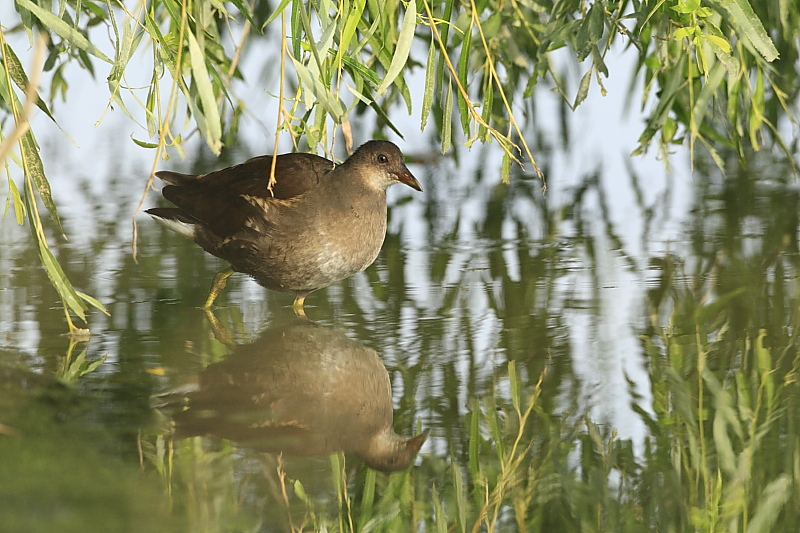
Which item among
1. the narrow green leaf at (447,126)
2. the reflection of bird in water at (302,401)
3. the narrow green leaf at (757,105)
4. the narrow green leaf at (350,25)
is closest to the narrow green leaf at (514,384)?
the reflection of bird in water at (302,401)

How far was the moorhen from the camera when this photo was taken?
4922 mm

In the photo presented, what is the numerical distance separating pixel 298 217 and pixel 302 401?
113cm

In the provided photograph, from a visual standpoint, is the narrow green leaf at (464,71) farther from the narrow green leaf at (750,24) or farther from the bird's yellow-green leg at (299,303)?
the bird's yellow-green leg at (299,303)

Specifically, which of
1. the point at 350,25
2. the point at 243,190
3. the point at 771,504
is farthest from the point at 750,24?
the point at 243,190

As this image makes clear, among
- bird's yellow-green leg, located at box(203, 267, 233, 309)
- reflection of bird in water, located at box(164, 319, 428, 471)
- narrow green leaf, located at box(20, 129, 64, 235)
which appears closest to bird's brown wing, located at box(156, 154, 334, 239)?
bird's yellow-green leg, located at box(203, 267, 233, 309)

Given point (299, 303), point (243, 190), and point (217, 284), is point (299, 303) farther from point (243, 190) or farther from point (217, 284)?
point (243, 190)

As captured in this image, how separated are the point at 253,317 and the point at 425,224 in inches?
75.7

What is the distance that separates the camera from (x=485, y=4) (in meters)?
5.67

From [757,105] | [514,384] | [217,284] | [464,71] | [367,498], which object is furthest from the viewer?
[757,105]

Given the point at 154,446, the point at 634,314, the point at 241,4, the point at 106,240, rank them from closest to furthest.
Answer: the point at 154,446 < the point at 241,4 < the point at 634,314 < the point at 106,240

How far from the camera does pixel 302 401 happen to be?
4008mm

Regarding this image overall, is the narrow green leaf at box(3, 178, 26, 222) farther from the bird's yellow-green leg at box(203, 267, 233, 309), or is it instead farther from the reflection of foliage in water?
the bird's yellow-green leg at box(203, 267, 233, 309)

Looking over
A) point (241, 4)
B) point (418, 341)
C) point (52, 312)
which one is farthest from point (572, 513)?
point (52, 312)

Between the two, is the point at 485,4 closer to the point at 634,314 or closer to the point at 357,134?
the point at 634,314
